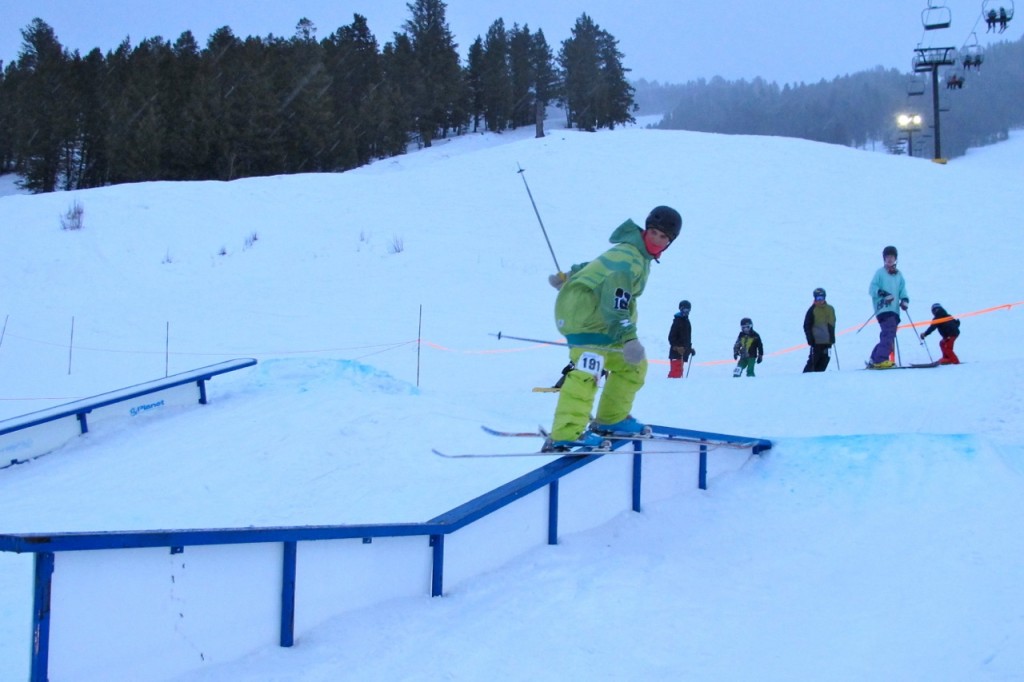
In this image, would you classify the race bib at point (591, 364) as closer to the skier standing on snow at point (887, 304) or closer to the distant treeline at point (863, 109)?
the skier standing on snow at point (887, 304)

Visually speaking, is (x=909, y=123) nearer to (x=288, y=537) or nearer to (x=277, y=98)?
(x=277, y=98)

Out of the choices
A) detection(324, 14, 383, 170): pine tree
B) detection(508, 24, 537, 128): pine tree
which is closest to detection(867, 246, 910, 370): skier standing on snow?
detection(324, 14, 383, 170): pine tree

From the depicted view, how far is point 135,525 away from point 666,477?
3.86 m

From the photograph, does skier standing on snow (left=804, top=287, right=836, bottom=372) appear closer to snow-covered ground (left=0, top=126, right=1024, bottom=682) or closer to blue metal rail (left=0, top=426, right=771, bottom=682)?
snow-covered ground (left=0, top=126, right=1024, bottom=682)

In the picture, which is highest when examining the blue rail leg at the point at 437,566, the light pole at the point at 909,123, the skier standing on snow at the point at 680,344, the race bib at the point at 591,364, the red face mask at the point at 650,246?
the light pole at the point at 909,123

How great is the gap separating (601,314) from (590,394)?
0.49m

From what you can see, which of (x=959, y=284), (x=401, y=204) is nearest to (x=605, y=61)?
(x=401, y=204)

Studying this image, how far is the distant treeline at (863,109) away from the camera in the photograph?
82250mm

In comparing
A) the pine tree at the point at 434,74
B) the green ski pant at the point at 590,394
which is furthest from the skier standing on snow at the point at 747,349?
the pine tree at the point at 434,74

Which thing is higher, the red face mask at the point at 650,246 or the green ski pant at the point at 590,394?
the red face mask at the point at 650,246

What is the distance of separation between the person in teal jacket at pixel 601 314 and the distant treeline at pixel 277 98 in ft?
131

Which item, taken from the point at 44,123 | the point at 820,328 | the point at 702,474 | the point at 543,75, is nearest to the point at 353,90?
the point at 543,75

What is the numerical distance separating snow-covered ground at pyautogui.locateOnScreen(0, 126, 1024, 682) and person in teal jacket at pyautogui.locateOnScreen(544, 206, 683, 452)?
31.0 inches

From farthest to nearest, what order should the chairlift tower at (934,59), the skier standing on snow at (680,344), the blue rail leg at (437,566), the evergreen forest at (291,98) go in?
the evergreen forest at (291,98) < the chairlift tower at (934,59) < the skier standing on snow at (680,344) < the blue rail leg at (437,566)
